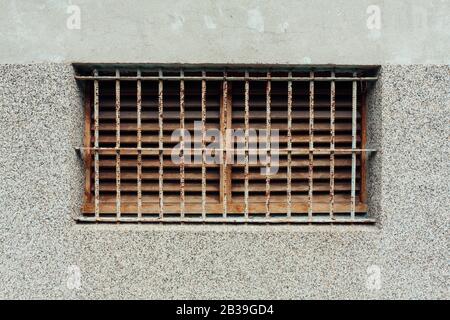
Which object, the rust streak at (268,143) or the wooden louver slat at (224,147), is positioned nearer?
the rust streak at (268,143)

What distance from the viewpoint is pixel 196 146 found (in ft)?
14.8

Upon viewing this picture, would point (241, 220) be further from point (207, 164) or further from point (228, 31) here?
point (228, 31)

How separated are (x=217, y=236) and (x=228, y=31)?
179 cm

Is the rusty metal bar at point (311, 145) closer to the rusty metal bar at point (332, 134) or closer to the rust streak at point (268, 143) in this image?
the rusty metal bar at point (332, 134)

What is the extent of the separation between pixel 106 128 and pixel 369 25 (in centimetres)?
250

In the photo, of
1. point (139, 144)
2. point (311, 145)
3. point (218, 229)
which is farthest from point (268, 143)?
point (139, 144)

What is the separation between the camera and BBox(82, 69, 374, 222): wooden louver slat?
4465mm

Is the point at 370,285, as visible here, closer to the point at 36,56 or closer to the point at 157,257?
the point at 157,257

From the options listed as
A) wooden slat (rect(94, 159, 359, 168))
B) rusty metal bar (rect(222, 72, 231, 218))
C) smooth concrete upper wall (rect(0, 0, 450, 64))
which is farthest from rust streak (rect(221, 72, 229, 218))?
smooth concrete upper wall (rect(0, 0, 450, 64))

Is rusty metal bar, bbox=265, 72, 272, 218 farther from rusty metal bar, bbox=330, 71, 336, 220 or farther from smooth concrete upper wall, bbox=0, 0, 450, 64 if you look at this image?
rusty metal bar, bbox=330, 71, 336, 220

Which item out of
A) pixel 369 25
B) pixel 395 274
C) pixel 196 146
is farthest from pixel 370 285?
pixel 369 25

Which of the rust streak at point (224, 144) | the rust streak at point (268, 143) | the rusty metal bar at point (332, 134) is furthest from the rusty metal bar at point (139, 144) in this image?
the rusty metal bar at point (332, 134)

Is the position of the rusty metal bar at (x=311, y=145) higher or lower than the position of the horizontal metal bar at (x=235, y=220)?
higher

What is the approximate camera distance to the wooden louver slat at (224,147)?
446cm
